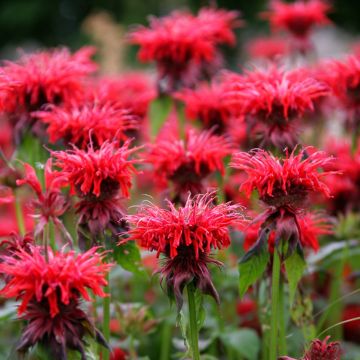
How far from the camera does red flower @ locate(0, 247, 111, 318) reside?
1.36 meters

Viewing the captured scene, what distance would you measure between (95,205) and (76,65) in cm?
60

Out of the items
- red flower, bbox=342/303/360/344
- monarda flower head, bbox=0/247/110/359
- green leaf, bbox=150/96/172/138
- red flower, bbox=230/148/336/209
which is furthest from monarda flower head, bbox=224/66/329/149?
red flower, bbox=342/303/360/344

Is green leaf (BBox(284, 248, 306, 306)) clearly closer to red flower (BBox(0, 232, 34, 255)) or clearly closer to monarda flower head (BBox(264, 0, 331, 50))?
red flower (BBox(0, 232, 34, 255))

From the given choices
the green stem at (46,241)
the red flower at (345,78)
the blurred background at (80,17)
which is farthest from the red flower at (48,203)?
the blurred background at (80,17)

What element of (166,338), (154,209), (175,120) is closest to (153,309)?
(166,338)

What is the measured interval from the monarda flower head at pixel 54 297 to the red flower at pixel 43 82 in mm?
744

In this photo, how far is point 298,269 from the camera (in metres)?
1.66

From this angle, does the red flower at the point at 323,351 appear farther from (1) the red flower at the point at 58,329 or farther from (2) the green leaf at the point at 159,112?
(2) the green leaf at the point at 159,112

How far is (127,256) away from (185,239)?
283 millimetres

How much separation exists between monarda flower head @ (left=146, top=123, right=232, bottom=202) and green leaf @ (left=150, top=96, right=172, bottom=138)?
0.36 meters

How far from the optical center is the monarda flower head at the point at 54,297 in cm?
136

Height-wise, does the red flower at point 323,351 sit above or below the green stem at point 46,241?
below

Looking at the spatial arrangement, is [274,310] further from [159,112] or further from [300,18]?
[300,18]

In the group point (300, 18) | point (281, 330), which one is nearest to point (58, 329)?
point (281, 330)
